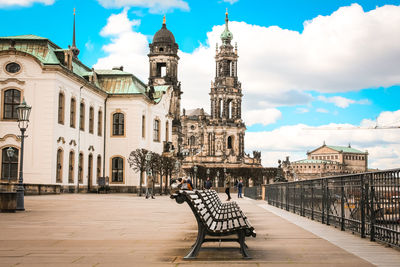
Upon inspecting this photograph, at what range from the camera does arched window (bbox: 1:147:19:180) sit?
3678 centimetres

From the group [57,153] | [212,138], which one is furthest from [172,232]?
[212,138]

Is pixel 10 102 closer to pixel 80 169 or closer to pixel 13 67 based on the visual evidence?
pixel 13 67

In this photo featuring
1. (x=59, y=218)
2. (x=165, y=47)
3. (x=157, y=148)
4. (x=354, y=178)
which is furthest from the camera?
(x=165, y=47)

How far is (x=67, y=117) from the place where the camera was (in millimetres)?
40188

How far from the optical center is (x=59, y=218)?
1522 cm

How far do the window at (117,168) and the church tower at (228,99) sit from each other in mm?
73144

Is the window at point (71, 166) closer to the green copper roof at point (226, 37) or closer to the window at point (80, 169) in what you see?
the window at point (80, 169)

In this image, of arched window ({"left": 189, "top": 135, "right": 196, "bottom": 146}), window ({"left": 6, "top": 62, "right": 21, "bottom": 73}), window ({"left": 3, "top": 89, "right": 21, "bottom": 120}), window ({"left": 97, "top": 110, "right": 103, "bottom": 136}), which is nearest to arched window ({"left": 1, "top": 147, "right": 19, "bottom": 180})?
window ({"left": 3, "top": 89, "right": 21, "bottom": 120})

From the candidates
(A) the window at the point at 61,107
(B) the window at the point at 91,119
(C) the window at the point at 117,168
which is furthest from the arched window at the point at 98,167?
(A) the window at the point at 61,107

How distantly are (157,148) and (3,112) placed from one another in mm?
21687

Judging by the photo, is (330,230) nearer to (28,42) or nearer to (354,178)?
(354,178)

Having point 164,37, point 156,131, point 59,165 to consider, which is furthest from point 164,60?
point 59,165

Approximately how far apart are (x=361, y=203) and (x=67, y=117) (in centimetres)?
3257

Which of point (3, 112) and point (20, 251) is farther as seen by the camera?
point (3, 112)
